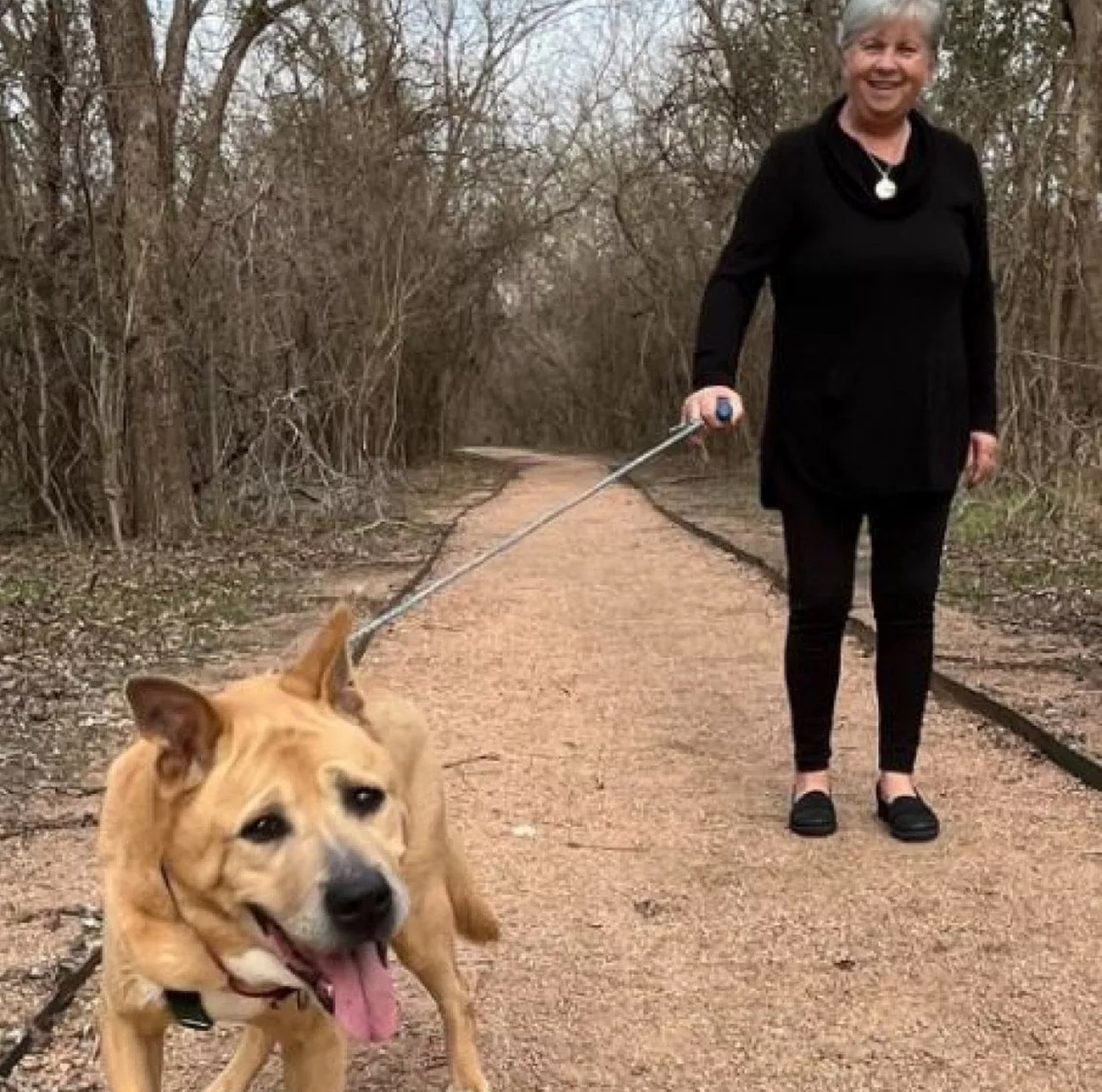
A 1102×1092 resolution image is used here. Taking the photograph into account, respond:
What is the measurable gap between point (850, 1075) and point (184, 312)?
445 inches

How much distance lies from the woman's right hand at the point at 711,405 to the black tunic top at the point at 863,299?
7 cm

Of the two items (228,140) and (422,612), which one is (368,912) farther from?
(228,140)

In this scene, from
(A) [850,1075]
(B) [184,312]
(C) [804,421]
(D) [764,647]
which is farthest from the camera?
(B) [184,312]

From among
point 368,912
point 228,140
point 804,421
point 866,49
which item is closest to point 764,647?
point 804,421

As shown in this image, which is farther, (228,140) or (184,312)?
(228,140)

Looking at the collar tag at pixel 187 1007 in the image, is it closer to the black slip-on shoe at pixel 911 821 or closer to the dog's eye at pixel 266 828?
the dog's eye at pixel 266 828

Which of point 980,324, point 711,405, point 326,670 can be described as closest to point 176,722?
point 326,670

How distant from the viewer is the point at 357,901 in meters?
2.33

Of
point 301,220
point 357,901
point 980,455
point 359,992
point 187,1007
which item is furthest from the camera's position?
point 301,220

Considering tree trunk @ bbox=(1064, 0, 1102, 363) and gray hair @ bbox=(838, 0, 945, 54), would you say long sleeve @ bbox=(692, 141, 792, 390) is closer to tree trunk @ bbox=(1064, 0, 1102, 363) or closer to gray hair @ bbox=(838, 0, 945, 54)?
gray hair @ bbox=(838, 0, 945, 54)

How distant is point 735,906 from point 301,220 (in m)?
12.7

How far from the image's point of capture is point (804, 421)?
4418 millimetres

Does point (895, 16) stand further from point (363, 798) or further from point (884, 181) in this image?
point (363, 798)

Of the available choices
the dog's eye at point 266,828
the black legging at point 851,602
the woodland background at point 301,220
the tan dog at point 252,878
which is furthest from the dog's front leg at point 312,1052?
the woodland background at point 301,220
